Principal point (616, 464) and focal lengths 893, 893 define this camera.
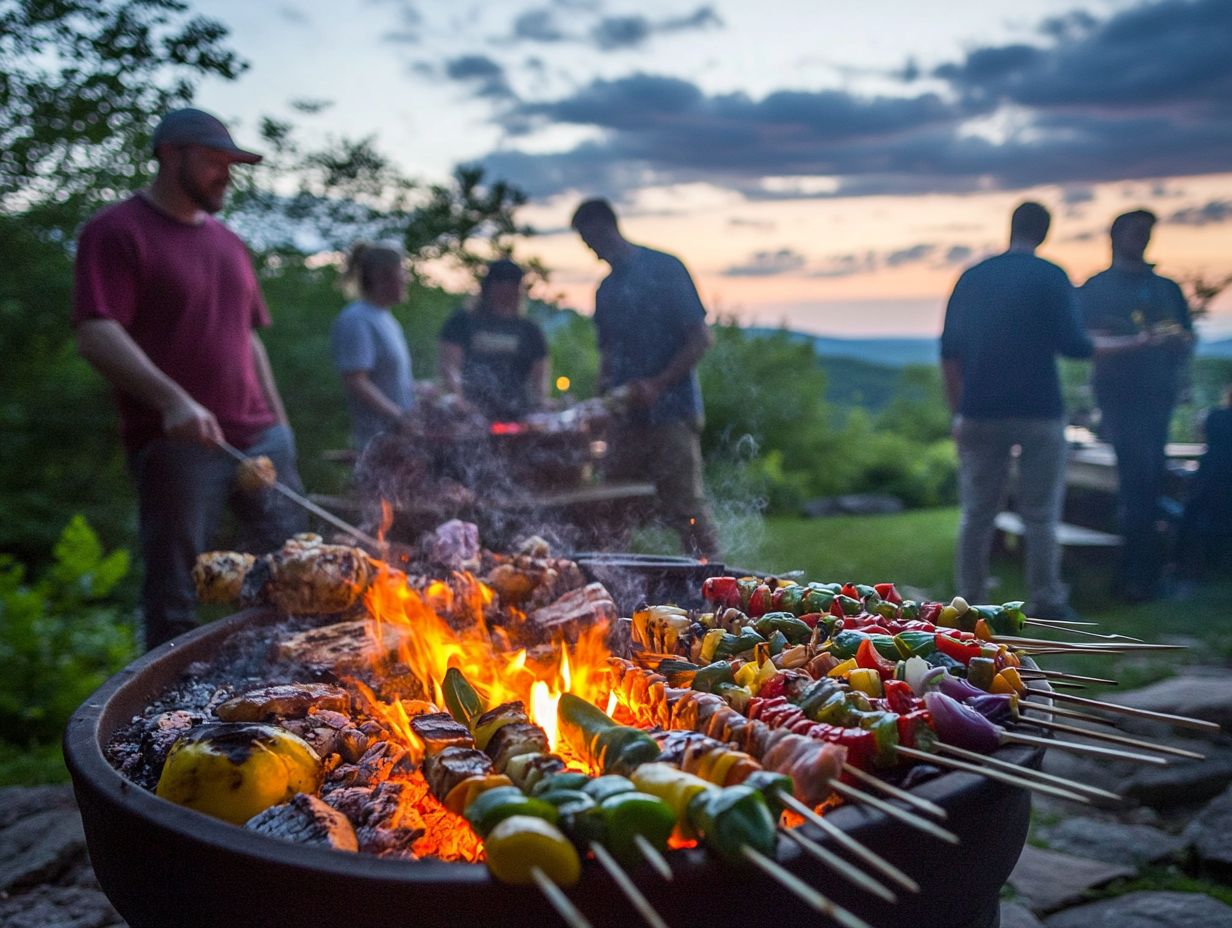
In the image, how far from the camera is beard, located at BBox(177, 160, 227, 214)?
4.38m

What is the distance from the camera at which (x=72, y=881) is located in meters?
3.33

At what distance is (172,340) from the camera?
448 centimetres

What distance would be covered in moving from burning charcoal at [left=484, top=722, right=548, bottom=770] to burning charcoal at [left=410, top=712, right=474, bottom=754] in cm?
9

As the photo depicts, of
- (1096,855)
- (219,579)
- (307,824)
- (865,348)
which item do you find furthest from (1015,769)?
(865,348)

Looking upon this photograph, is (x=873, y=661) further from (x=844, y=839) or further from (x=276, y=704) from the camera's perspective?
(x=276, y=704)

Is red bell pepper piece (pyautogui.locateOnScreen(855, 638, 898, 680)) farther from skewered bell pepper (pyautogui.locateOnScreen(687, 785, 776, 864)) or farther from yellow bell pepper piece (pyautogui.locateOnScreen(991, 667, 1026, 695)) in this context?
skewered bell pepper (pyautogui.locateOnScreen(687, 785, 776, 864))

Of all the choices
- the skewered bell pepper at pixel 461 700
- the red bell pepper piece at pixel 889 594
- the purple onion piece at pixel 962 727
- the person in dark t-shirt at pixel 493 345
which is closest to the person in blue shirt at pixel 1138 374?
the person in dark t-shirt at pixel 493 345

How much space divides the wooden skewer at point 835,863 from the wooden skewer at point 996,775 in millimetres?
280

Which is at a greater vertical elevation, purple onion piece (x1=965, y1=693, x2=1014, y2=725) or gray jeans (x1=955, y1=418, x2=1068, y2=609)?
purple onion piece (x1=965, y1=693, x2=1014, y2=725)

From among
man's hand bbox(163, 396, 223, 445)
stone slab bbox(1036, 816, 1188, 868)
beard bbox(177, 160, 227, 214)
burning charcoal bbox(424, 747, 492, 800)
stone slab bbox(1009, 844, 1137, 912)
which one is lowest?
stone slab bbox(1036, 816, 1188, 868)

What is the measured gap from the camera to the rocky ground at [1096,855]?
3.13 metres

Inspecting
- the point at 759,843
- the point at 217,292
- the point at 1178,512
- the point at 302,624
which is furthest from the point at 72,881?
the point at 1178,512

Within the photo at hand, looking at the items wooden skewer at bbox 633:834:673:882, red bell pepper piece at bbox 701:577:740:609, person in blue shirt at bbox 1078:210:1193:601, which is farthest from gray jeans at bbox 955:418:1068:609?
wooden skewer at bbox 633:834:673:882

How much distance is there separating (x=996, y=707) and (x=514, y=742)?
1.07 metres
